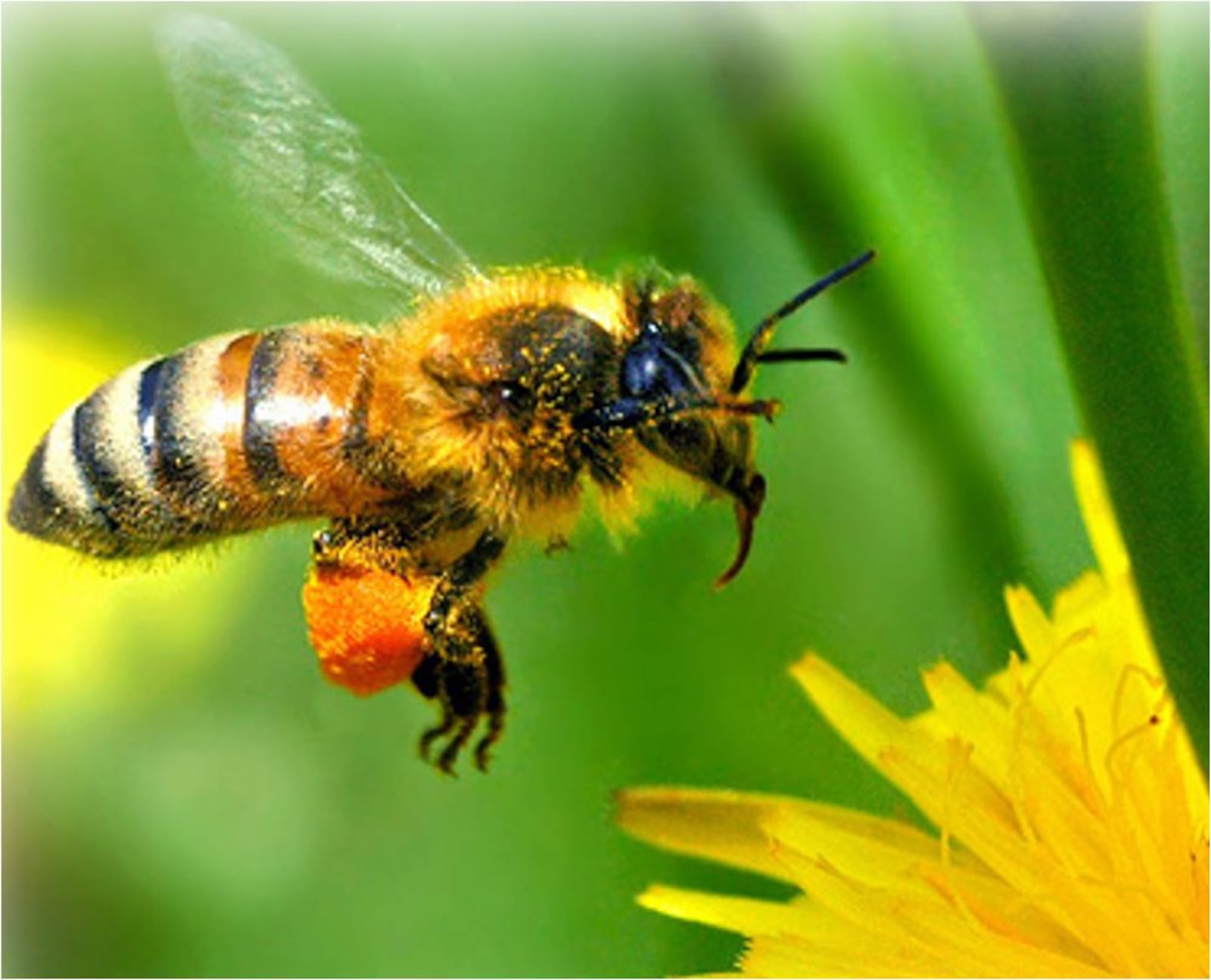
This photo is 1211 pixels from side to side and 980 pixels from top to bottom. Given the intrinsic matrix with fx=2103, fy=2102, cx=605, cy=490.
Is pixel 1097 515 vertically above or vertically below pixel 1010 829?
above

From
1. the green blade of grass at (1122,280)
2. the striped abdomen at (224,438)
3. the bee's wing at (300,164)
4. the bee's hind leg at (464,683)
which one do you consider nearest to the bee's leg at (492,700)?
the bee's hind leg at (464,683)

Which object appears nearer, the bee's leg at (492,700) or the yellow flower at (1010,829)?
the yellow flower at (1010,829)

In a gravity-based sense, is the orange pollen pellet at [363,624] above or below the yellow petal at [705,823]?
above

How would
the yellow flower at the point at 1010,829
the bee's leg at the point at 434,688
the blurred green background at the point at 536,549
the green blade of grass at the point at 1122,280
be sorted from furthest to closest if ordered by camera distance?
the blurred green background at the point at 536,549, the bee's leg at the point at 434,688, the yellow flower at the point at 1010,829, the green blade of grass at the point at 1122,280

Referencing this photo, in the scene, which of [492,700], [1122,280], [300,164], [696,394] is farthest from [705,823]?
[1122,280]

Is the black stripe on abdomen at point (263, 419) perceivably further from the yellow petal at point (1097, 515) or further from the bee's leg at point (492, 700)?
the yellow petal at point (1097, 515)

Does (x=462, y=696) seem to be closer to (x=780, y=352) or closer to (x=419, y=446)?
(x=419, y=446)

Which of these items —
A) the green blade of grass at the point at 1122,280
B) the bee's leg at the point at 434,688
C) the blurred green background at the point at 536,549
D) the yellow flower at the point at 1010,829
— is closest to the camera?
the green blade of grass at the point at 1122,280

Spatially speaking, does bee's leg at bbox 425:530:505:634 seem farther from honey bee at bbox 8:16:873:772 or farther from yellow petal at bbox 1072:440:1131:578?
yellow petal at bbox 1072:440:1131:578
